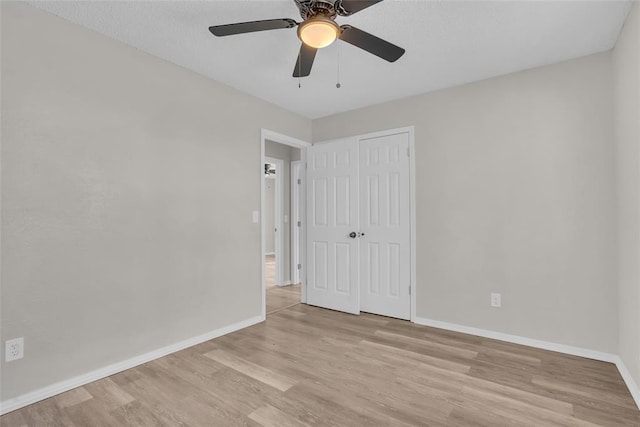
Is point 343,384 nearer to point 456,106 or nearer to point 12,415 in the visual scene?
point 12,415

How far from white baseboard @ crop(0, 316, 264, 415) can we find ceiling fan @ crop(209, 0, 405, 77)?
2.46 meters

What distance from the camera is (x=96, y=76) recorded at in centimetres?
237

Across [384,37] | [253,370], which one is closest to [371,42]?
[384,37]

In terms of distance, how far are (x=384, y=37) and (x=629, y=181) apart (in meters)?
1.96

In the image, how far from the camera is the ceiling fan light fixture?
170cm

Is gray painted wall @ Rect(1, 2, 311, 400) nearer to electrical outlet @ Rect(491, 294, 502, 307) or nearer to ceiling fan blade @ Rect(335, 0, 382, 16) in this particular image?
ceiling fan blade @ Rect(335, 0, 382, 16)

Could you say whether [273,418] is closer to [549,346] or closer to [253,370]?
[253,370]

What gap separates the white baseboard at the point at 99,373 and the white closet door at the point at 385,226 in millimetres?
1681

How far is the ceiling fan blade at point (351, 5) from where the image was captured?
1659mm

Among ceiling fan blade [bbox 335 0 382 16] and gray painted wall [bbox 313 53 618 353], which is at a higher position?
ceiling fan blade [bbox 335 0 382 16]

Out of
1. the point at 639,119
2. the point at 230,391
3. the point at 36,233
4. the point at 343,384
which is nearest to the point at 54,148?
the point at 36,233

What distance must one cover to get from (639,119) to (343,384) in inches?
98.4

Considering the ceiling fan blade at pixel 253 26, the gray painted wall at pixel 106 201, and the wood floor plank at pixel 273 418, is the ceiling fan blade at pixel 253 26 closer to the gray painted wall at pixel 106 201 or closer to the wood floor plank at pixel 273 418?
the gray painted wall at pixel 106 201

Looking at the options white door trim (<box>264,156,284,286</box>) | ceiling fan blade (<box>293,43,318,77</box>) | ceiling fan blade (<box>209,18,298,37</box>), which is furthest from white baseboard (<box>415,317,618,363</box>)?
ceiling fan blade (<box>209,18,298,37</box>)
